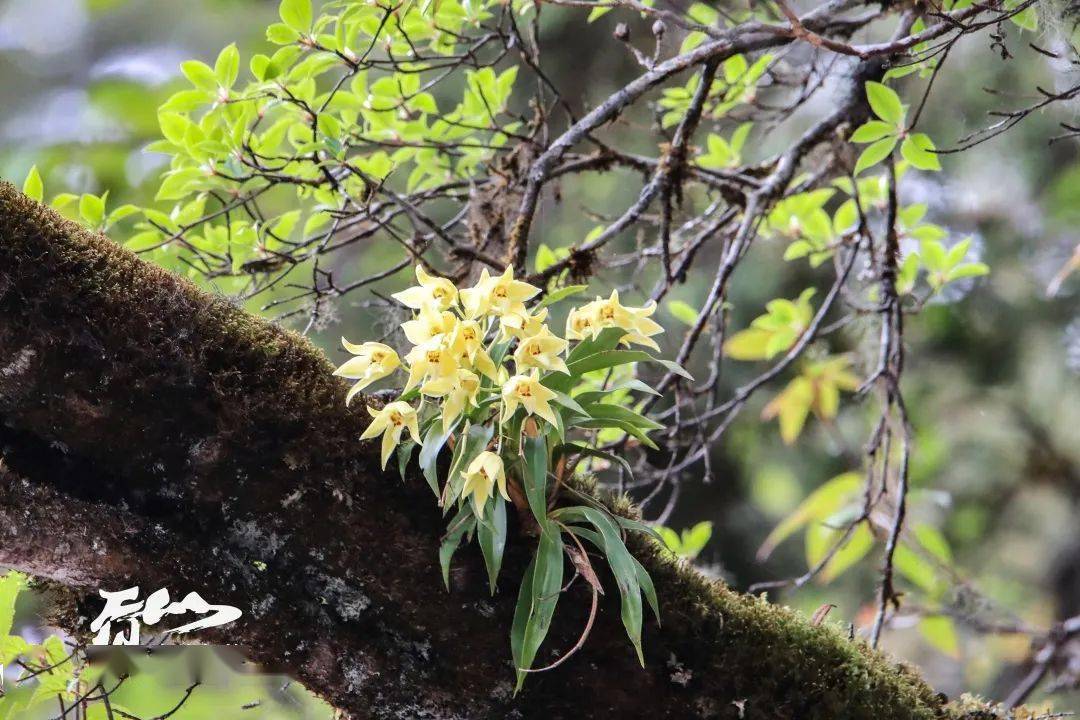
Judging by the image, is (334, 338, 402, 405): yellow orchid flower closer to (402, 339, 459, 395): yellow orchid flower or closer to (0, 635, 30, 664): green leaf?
(402, 339, 459, 395): yellow orchid flower

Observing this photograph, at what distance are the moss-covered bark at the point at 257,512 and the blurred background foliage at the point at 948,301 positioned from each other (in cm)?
243

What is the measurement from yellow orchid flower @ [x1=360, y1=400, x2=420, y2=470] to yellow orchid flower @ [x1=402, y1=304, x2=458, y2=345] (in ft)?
0.28

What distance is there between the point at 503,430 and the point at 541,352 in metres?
0.12

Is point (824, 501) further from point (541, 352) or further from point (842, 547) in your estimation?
point (541, 352)

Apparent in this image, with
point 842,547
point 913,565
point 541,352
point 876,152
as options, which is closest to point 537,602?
point 541,352

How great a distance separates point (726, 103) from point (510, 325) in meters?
1.38

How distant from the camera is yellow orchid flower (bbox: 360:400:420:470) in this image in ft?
3.70

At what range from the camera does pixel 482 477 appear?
110 centimetres

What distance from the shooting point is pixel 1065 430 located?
149 inches

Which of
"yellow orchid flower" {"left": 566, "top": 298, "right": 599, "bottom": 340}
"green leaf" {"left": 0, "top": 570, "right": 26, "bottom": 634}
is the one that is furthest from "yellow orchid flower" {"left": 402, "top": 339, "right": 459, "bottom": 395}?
"green leaf" {"left": 0, "top": 570, "right": 26, "bottom": 634}

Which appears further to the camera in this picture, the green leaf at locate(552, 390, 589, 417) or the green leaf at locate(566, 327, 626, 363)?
the green leaf at locate(566, 327, 626, 363)

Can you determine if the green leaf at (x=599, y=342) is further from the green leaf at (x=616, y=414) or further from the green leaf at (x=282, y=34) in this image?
the green leaf at (x=282, y=34)

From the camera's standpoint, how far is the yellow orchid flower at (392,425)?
3.70 ft

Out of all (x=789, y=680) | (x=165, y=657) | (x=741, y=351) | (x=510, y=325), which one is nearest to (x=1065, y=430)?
(x=741, y=351)
